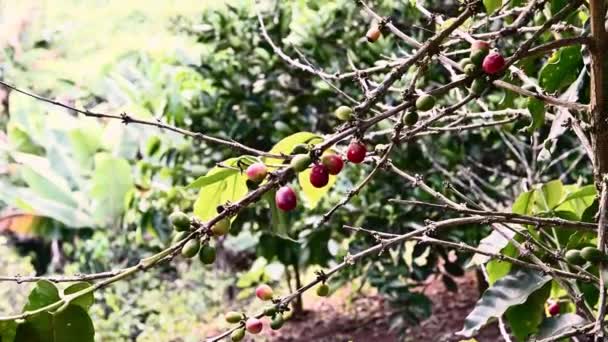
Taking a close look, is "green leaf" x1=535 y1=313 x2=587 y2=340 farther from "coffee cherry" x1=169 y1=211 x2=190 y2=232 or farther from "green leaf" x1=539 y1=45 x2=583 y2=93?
"coffee cherry" x1=169 y1=211 x2=190 y2=232

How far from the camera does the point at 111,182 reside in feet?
5.86

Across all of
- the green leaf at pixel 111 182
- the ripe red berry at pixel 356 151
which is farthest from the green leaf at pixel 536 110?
the green leaf at pixel 111 182

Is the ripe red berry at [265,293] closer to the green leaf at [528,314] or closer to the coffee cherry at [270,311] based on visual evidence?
the coffee cherry at [270,311]

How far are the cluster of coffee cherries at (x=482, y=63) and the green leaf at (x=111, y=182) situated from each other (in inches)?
56.0

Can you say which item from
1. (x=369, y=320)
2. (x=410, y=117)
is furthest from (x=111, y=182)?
(x=410, y=117)

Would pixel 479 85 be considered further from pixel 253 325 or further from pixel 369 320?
pixel 369 320

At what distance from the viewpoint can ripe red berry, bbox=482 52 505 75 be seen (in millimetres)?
432

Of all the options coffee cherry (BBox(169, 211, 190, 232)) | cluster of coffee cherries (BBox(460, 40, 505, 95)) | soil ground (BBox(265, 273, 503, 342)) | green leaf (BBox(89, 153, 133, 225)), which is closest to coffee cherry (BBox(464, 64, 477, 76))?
cluster of coffee cherries (BBox(460, 40, 505, 95))

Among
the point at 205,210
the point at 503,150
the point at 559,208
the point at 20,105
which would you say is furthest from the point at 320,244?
the point at 20,105

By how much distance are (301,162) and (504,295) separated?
301 millimetres

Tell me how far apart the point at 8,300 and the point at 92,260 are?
0.95 feet

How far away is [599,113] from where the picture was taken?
1.64 feet

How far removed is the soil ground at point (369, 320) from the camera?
6.81ft

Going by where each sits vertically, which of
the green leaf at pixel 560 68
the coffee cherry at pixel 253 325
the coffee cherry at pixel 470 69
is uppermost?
the green leaf at pixel 560 68
